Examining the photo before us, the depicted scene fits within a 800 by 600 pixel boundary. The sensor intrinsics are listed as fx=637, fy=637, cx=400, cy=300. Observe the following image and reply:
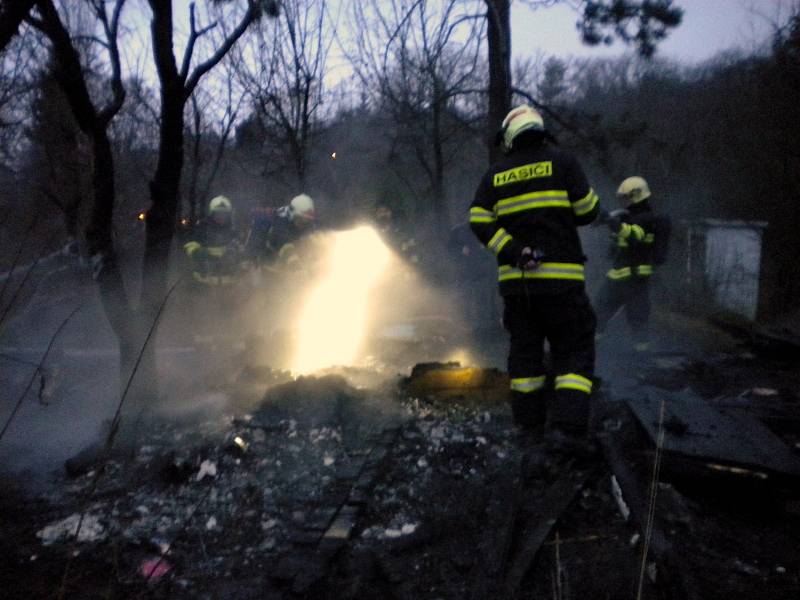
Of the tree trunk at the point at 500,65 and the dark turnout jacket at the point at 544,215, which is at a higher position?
the tree trunk at the point at 500,65

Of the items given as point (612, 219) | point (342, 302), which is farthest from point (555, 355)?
point (342, 302)

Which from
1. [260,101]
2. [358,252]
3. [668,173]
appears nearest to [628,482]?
[358,252]

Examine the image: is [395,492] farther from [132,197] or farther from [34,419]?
[132,197]

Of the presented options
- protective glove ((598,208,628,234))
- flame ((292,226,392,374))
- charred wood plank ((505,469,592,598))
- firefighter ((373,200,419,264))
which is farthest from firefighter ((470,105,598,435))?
firefighter ((373,200,419,264))

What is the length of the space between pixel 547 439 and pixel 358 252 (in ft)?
23.7

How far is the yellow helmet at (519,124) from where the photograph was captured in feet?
12.4

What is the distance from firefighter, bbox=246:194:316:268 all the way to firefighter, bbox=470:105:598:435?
16.5 ft

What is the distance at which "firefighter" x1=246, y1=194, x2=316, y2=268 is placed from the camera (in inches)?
338

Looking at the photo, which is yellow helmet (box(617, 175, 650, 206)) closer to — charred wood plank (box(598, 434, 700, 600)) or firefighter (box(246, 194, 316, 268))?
charred wood plank (box(598, 434, 700, 600))

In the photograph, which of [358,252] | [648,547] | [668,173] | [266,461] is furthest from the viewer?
[668,173]

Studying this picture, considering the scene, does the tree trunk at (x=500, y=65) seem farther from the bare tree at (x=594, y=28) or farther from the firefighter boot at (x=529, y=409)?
the firefighter boot at (x=529, y=409)

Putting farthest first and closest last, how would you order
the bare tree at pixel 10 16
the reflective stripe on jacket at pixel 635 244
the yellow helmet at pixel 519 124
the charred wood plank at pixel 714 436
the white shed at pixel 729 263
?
the white shed at pixel 729 263, the reflective stripe on jacket at pixel 635 244, the yellow helmet at pixel 519 124, the charred wood plank at pixel 714 436, the bare tree at pixel 10 16

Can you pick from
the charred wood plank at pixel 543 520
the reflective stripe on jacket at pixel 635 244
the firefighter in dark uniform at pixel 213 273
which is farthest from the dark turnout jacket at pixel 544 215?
the firefighter in dark uniform at pixel 213 273

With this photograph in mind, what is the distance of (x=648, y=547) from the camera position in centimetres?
259
